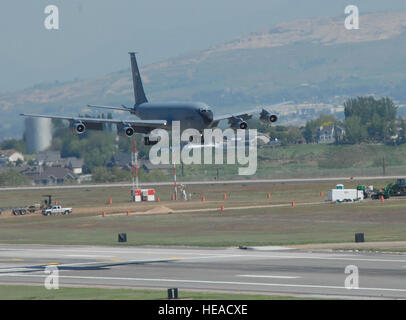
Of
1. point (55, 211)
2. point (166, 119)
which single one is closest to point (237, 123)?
point (166, 119)

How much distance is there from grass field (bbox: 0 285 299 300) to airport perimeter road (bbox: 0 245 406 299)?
1.90 meters

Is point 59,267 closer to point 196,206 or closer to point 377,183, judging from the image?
point 196,206

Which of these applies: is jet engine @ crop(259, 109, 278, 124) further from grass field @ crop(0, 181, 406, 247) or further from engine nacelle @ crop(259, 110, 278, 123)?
grass field @ crop(0, 181, 406, 247)

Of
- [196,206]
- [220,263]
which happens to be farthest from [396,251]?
[196,206]

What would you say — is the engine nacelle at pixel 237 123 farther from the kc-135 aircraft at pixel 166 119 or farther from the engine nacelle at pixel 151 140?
the engine nacelle at pixel 151 140

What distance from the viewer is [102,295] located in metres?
41.5

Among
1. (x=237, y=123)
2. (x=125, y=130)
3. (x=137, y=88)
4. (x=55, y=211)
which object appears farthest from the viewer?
(x=55, y=211)

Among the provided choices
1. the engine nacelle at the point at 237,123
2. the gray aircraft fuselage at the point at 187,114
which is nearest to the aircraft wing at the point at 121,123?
the gray aircraft fuselage at the point at 187,114

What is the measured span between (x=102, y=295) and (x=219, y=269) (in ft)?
38.9

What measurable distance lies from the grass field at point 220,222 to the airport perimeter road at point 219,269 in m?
7.84

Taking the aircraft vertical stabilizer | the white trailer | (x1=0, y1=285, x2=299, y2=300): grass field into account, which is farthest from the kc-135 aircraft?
the white trailer

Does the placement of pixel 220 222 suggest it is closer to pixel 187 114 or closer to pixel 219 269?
pixel 187 114

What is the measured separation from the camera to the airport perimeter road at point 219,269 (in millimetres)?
43188
